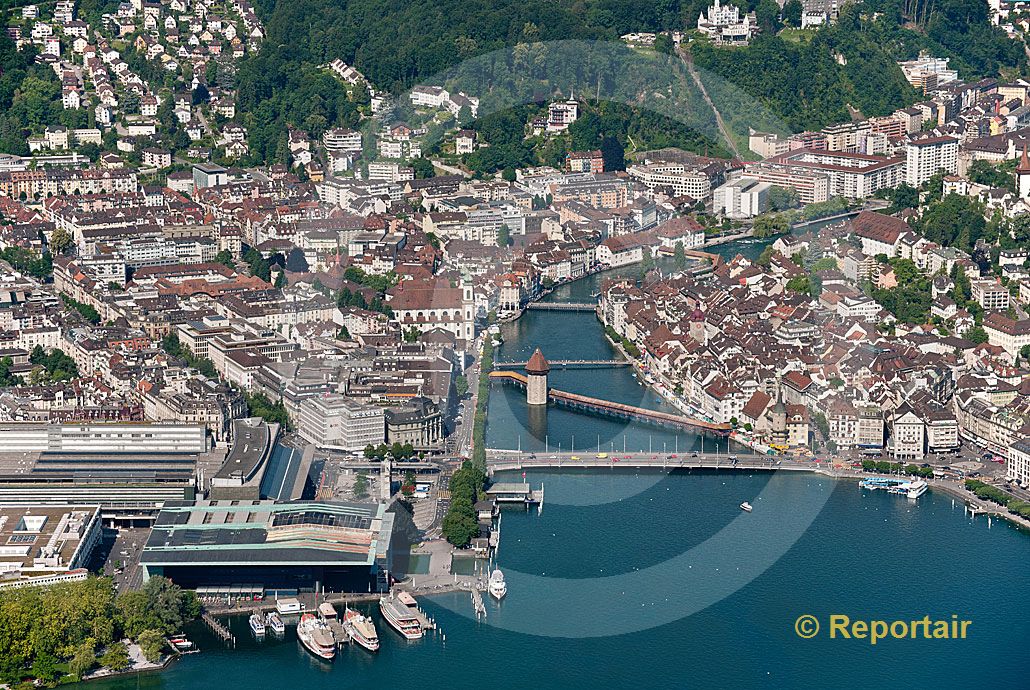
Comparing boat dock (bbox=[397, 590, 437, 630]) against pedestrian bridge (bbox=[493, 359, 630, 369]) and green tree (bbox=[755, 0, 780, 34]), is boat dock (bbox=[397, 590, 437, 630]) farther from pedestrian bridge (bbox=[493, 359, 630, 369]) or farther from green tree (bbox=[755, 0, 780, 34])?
green tree (bbox=[755, 0, 780, 34])

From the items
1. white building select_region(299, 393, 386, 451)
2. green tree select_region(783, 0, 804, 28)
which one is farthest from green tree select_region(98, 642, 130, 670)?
green tree select_region(783, 0, 804, 28)

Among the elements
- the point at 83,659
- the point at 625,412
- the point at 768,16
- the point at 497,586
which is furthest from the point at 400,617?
the point at 768,16

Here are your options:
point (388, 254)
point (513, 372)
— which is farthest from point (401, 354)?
point (388, 254)

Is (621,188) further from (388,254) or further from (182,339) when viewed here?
(182,339)

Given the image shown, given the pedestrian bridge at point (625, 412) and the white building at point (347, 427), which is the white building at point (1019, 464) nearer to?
the pedestrian bridge at point (625, 412)

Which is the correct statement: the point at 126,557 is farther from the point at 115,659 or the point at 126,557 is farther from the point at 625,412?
the point at 625,412
